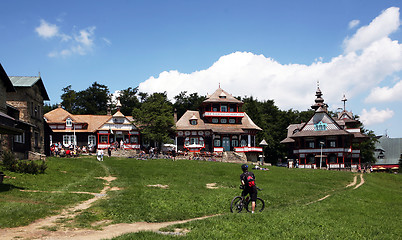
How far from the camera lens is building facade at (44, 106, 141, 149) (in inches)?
2356

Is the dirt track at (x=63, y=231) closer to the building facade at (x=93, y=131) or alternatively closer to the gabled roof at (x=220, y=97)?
the building facade at (x=93, y=131)

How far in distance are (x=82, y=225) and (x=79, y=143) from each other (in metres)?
52.6

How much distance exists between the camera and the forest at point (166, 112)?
183 ft

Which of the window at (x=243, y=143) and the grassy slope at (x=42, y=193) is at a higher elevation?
the window at (x=243, y=143)

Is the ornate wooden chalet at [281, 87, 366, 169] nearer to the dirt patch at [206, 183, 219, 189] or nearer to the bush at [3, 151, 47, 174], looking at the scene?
the dirt patch at [206, 183, 219, 189]

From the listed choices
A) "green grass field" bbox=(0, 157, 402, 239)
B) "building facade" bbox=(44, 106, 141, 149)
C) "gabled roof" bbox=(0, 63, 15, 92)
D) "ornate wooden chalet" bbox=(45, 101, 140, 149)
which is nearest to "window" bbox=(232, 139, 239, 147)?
"building facade" bbox=(44, 106, 141, 149)

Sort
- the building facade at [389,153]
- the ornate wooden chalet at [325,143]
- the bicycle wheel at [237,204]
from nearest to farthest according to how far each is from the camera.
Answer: the bicycle wheel at [237,204], the ornate wooden chalet at [325,143], the building facade at [389,153]

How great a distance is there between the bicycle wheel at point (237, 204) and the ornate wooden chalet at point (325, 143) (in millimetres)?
44919

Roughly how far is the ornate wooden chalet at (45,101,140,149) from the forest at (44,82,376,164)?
3.34m

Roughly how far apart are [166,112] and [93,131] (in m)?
15.3

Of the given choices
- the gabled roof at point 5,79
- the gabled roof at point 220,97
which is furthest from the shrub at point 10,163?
the gabled roof at point 220,97

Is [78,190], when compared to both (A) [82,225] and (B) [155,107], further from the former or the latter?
(B) [155,107]

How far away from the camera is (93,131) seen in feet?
203

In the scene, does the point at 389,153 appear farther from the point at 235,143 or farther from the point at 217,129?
the point at 217,129
